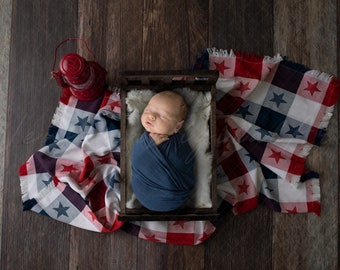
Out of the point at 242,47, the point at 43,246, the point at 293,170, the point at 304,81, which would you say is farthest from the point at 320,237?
the point at 43,246

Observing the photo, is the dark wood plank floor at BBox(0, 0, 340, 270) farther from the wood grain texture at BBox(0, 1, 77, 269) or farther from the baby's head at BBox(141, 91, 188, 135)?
the baby's head at BBox(141, 91, 188, 135)

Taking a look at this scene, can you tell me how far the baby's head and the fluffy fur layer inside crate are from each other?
8 cm

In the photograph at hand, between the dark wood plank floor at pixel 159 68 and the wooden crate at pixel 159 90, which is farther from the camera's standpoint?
the dark wood plank floor at pixel 159 68

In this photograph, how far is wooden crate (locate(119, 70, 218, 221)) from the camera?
1158mm

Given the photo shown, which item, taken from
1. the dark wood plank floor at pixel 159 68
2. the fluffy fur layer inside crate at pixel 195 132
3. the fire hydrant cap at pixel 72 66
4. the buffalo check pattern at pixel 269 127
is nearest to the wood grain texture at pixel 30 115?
the dark wood plank floor at pixel 159 68

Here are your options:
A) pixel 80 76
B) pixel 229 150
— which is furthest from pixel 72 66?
pixel 229 150

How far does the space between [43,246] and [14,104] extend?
55cm

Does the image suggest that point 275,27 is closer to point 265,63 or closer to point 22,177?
point 265,63

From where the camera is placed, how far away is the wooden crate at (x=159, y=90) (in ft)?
3.80

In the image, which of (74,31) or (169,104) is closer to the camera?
(169,104)

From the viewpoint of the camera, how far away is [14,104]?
4.63 feet

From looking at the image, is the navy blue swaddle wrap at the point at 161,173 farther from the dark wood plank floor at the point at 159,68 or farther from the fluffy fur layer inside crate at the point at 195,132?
the dark wood plank floor at the point at 159,68

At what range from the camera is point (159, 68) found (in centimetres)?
140

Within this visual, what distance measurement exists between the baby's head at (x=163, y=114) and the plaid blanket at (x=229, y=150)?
0.70 feet
